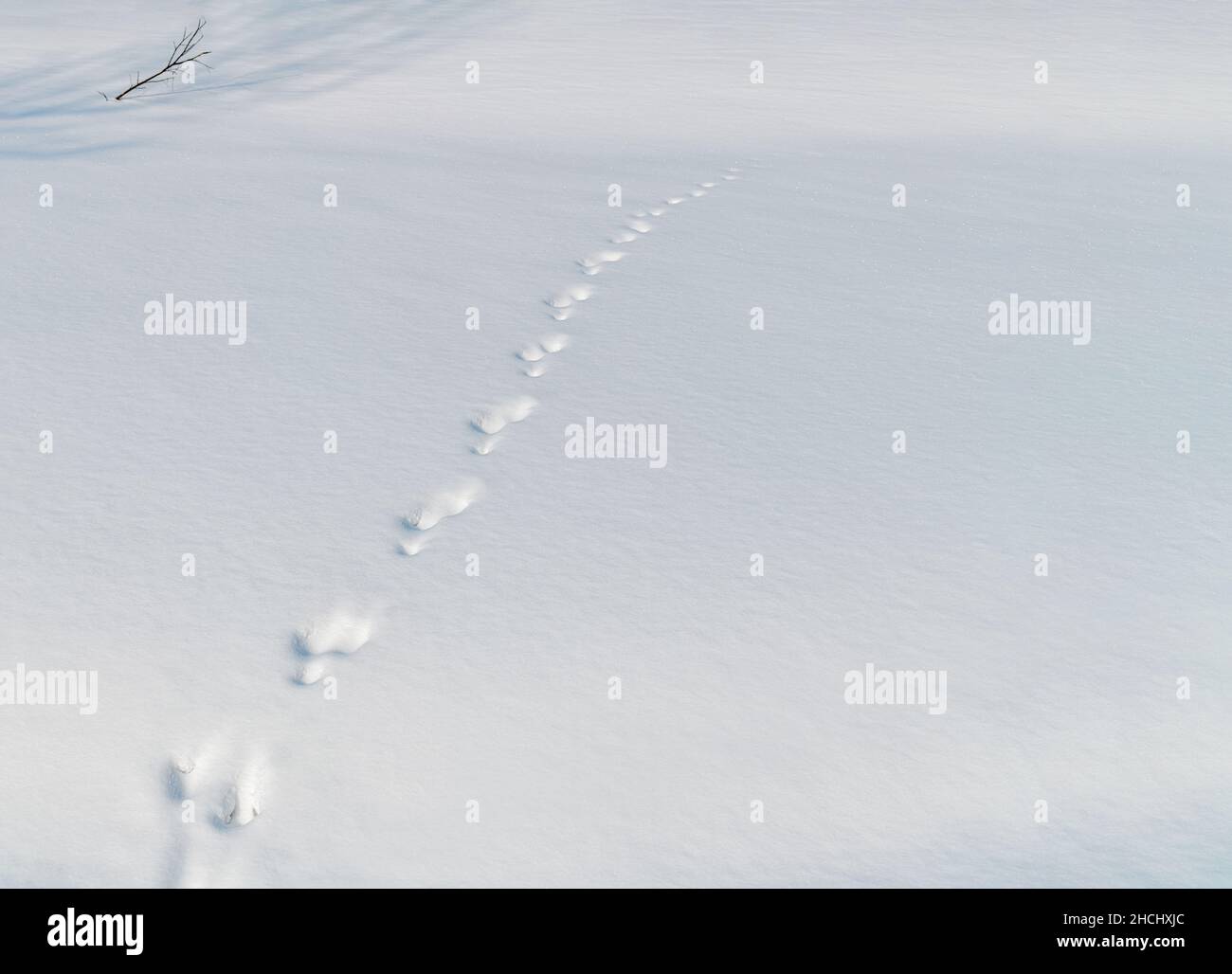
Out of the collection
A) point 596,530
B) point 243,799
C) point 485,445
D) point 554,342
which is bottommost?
point 243,799

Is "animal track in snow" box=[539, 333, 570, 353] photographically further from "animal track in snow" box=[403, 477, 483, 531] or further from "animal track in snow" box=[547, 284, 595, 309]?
"animal track in snow" box=[403, 477, 483, 531]

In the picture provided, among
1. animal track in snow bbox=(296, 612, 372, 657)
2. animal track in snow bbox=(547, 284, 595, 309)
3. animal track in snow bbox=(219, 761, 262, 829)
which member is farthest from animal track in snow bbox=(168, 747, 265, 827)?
animal track in snow bbox=(547, 284, 595, 309)

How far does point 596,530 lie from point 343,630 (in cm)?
50

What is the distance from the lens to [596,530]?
1899 millimetres

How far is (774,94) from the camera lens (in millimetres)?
6238

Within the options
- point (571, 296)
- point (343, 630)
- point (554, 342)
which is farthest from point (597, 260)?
point (343, 630)

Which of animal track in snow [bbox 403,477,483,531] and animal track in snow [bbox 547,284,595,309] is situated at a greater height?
animal track in snow [bbox 547,284,595,309]

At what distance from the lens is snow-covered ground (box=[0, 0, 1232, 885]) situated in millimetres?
1366

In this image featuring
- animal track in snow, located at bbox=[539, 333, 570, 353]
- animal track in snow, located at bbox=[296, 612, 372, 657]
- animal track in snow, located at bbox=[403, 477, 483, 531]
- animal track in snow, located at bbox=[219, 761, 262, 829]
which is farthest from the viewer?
animal track in snow, located at bbox=[539, 333, 570, 353]

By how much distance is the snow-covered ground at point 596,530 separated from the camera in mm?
1366

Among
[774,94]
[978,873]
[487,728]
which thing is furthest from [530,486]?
[774,94]

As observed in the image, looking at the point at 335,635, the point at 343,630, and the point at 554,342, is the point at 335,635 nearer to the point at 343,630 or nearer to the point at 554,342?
the point at 343,630

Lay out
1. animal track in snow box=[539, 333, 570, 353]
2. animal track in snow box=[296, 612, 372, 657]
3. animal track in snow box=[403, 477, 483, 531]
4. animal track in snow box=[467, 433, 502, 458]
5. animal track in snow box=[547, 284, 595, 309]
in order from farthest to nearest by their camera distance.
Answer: animal track in snow box=[547, 284, 595, 309], animal track in snow box=[539, 333, 570, 353], animal track in snow box=[467, 433, 502, 458], animal track in snow box=[403, 477, 483, 531], animal track in snow box=[296, 612, 372, 657]

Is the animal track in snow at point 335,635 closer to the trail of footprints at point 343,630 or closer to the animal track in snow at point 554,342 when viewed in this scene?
the trail of footprints at point 343,630
